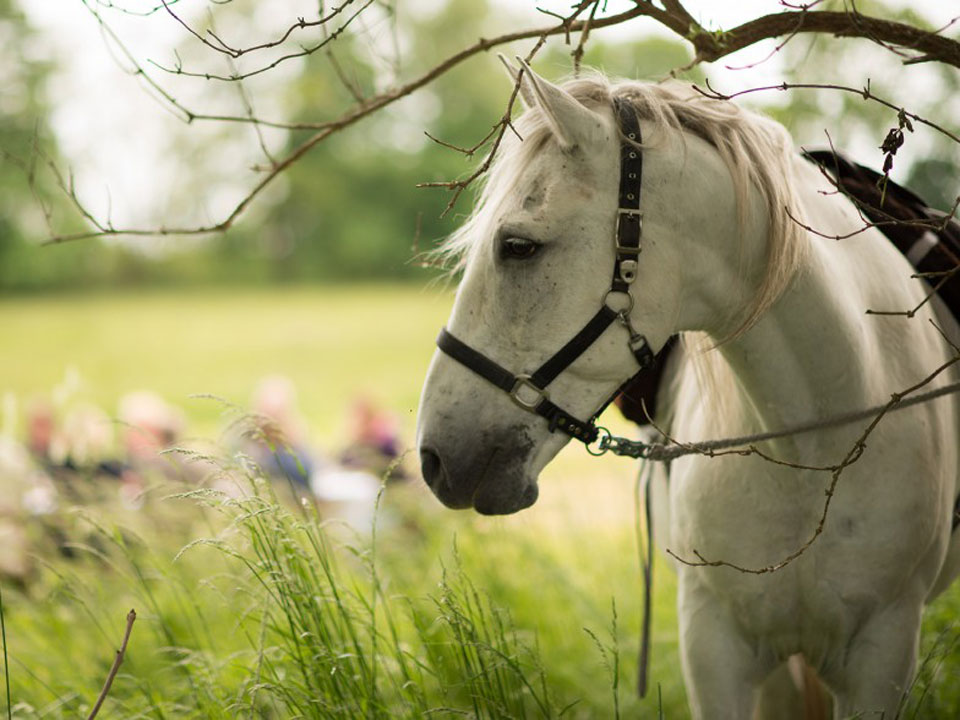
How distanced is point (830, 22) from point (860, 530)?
3.81ft

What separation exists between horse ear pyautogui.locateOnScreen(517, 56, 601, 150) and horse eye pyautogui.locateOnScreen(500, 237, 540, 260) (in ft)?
0.69

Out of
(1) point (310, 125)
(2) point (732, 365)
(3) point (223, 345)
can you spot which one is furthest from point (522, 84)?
(3) point (223, 345)

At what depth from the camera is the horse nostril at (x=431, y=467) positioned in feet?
5.92

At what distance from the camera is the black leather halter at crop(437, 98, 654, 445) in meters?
1.74

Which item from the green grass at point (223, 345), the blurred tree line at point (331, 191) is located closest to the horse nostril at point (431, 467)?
the green grass at point (223, 345)

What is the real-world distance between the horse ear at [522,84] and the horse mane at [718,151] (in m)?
0.04

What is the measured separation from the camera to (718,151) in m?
1.87

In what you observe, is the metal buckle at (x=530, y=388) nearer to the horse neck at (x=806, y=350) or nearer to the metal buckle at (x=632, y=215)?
the metal buckle at (x=632, y=215)

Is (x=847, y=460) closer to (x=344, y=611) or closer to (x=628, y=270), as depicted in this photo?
(x=628, y=270)

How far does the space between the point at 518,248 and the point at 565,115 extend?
0.90 feet

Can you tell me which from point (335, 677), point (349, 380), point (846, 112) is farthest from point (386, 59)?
point (349, 380)

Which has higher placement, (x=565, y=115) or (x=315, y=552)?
(x=565, y=115)

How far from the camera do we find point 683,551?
7.47ft

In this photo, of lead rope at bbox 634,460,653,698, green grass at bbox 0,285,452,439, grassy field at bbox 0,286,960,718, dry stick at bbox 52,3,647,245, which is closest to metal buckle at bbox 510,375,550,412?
grassy field at bbox 0,286,960,718
